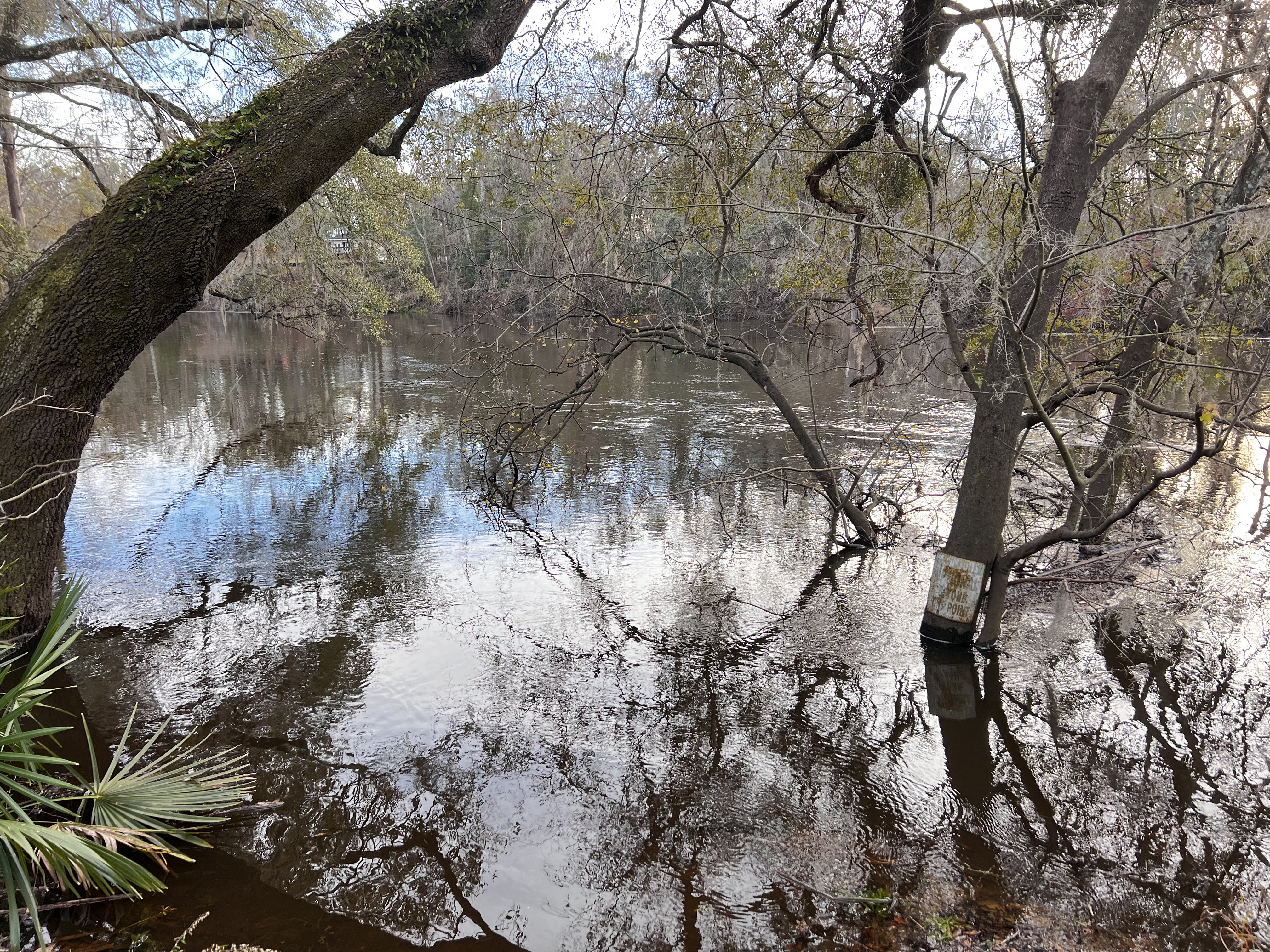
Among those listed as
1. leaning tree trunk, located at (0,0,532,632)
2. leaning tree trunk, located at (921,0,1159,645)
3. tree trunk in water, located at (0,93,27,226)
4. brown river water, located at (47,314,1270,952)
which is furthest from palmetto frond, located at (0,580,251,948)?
tree trunk in water, located at (0,93,27,226)

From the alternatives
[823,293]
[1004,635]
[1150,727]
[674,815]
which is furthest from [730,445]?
[674,815]

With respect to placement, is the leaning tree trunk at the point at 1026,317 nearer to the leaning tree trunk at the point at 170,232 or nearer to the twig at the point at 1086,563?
the twig at the point at 1086,563

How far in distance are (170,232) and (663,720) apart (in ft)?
15.2

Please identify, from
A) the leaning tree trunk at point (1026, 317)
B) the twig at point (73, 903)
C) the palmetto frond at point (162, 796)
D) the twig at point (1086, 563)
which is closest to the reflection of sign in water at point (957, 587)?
the leaning tree trunk at point (1026, 317)

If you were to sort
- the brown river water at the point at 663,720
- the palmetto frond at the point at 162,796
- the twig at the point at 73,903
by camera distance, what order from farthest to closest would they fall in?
the brown river water at the point at 663,720, the palmetto frond at the point at 162,796, the twig at the point at 73,903

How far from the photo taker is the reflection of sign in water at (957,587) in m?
5.55

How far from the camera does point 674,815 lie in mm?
3910

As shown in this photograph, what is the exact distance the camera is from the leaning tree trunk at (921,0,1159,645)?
4734 mm

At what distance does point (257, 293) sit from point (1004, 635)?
1492 cm

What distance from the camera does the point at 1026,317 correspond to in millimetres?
4203

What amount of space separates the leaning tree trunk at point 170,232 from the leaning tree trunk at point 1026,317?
400 cm

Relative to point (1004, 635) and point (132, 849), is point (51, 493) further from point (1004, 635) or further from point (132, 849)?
point (1004, 635)

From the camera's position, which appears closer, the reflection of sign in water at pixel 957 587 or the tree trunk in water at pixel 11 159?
the reflection of sign in water at pixel 957 587

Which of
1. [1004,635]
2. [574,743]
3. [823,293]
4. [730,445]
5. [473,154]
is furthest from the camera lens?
[730,445]
